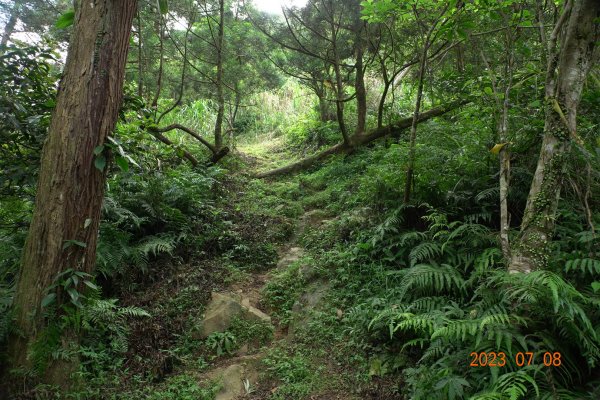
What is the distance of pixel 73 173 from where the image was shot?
2973mm

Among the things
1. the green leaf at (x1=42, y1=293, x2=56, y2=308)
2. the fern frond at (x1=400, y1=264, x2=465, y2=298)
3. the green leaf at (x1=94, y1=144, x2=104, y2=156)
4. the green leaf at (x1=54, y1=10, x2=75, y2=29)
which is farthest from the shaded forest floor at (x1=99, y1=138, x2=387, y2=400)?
the green leaf at (x1=54, y1=10, x2=75, y2=29)

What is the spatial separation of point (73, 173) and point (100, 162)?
0.22 meters

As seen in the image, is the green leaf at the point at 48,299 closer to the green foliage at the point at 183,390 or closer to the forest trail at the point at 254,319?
the green foliage at the point at 183,390

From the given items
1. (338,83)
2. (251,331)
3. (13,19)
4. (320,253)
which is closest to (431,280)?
(251,331)

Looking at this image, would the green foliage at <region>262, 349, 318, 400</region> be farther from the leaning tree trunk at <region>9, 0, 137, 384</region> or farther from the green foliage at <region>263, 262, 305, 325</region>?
the leaning tree trunk at <region>9, 0, 137, 384</region>

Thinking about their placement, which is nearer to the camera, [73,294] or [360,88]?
[73,294]

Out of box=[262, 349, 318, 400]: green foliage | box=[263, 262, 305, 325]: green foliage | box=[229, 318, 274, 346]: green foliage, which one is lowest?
box=[262, 349, 318, 400]: green foliage

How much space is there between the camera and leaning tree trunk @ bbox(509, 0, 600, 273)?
297 centimetres

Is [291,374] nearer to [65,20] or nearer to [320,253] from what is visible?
[320,253]

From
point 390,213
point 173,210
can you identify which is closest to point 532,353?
point 390,213

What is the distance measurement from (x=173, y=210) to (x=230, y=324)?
2.03 m

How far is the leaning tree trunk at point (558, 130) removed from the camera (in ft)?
9.73

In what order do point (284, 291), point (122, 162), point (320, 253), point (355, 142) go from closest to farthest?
point (122, 162) → point (284, 291) → point (320, 253) → point (355, 142)

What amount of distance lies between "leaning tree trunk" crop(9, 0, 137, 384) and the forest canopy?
13mm
